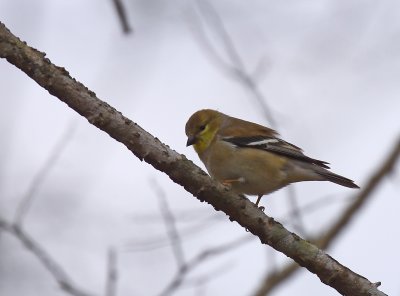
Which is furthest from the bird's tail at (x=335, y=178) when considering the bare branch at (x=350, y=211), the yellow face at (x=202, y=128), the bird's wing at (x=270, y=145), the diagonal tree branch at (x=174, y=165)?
the diagonal tree branch at (x=174, y=165)

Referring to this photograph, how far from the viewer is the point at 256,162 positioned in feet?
18.8

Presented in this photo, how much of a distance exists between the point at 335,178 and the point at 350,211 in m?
1.61

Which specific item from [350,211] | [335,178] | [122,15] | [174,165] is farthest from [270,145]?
[174,165]

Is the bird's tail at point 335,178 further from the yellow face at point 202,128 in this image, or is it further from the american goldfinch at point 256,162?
the yellow face at point 202,128

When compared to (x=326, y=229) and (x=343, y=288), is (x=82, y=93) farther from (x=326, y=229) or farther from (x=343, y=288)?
(x=326, y=229)

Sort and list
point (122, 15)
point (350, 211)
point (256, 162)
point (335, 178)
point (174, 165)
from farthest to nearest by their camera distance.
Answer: point (350, 211), point (256, 162), point (335, 178), point (122, 15), point (174, 165)

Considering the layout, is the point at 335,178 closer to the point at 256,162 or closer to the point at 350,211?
the point at 256,162

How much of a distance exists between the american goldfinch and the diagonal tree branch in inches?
69.8

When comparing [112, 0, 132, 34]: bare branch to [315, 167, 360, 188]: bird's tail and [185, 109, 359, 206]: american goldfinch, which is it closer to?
[185, 109, 359, 206]: american goldfinch

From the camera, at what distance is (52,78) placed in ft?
11.3

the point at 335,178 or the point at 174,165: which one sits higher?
the point at 335,178

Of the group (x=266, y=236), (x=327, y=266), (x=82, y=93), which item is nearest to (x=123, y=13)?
(x=82, y=93)

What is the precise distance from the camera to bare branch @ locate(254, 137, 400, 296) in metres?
6.89

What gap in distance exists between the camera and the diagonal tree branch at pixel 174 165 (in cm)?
344
